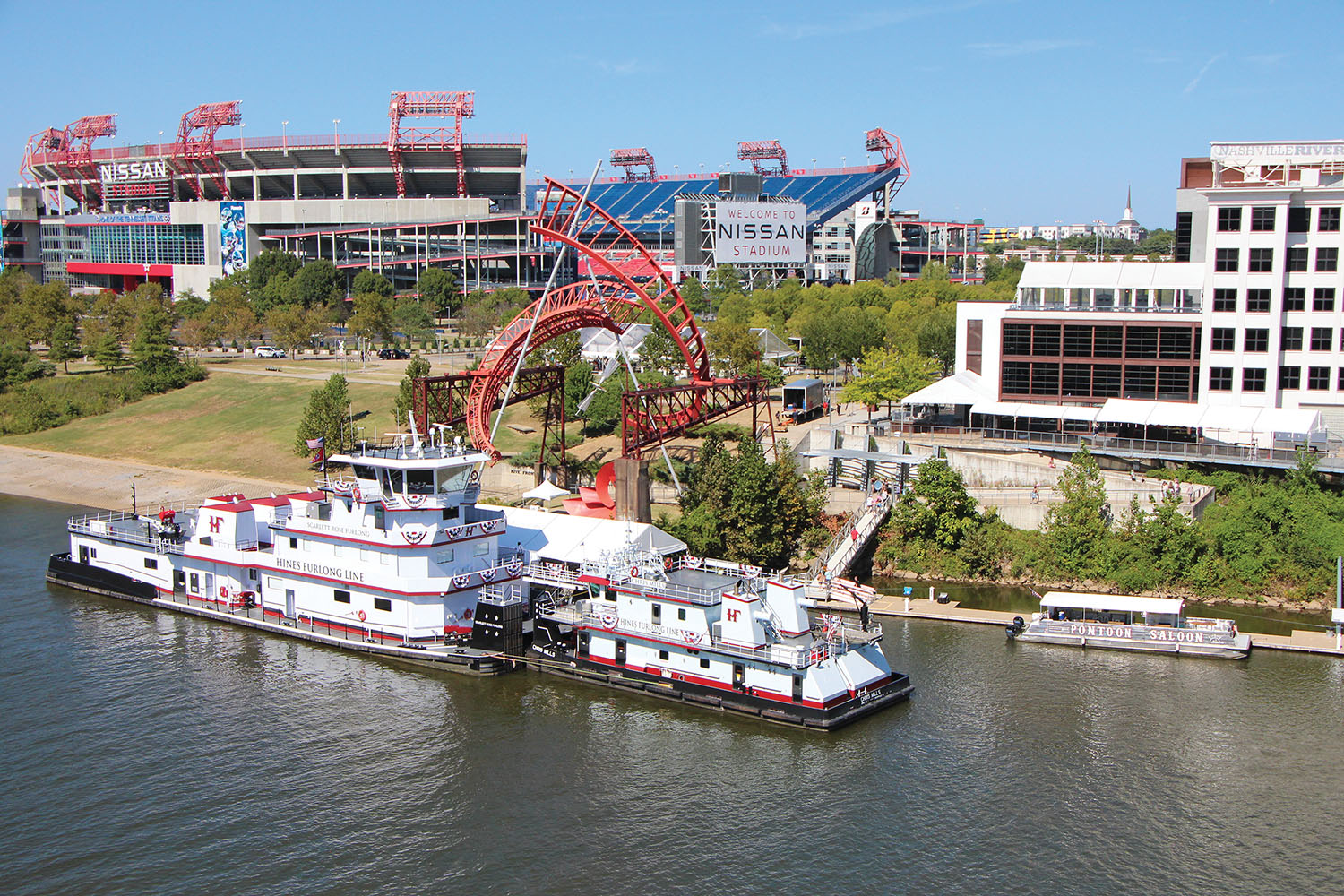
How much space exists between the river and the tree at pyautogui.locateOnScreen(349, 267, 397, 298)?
327 feet

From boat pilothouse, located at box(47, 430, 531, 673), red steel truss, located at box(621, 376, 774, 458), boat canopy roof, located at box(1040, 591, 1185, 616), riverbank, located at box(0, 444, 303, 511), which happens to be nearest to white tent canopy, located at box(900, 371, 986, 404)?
red steel truss, located at box(621, 376, 774, 458)

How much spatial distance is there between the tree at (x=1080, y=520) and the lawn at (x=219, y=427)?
46247mm

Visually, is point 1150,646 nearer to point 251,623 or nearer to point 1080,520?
point 1080,520

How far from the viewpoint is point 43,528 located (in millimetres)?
69500

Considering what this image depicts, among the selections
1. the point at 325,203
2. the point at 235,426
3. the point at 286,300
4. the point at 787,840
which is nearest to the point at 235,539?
the point at 787,840

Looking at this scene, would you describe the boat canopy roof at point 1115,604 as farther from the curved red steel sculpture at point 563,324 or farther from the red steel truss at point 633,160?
the red steel truss at point 633,160

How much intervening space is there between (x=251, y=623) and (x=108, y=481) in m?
36.9

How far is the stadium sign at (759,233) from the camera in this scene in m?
157

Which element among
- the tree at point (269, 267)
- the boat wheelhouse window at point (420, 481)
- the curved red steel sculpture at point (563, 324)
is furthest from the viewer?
the tree at point (269, 267)

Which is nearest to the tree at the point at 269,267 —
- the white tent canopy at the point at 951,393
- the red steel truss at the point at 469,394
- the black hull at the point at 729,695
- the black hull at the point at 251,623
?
the red steel truss at the point at 469,394

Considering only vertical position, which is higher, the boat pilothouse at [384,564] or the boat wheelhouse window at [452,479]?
the boat wheelhouse window at [452,479]

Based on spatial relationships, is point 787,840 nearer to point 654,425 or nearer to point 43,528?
point 654,425

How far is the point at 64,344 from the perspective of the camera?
116188 millimetres

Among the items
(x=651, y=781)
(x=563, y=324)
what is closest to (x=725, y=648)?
(x=651, y=781)
